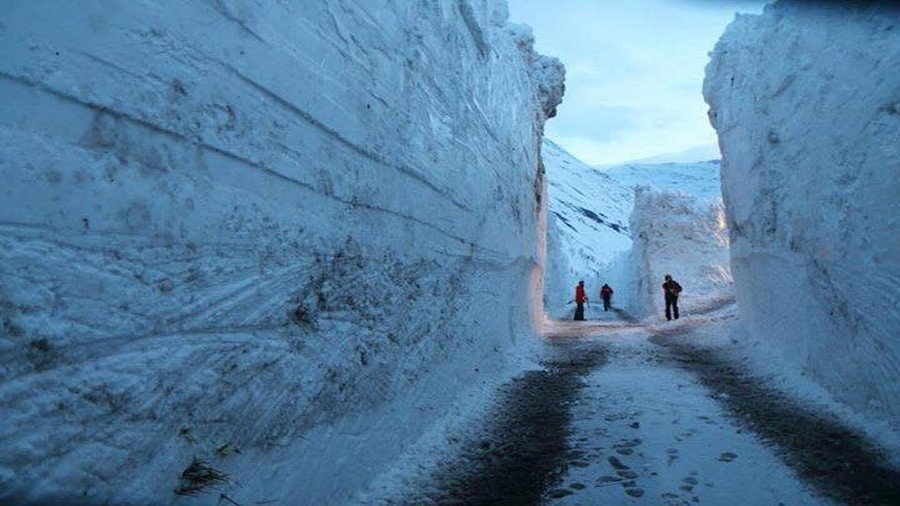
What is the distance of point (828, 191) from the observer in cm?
450

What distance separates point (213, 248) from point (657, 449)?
2872mm

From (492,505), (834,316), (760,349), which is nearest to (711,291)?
(760,349)

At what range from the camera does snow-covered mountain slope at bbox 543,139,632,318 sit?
2420 centimetres

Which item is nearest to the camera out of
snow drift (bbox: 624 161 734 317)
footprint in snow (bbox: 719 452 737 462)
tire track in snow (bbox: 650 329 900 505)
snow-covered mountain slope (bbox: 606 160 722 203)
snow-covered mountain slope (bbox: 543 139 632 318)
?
tire track in snow (bbox: 650 329 900 505)

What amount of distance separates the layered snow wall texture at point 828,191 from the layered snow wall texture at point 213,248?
2.85m

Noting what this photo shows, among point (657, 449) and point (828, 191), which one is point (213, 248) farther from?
point (828, 191)

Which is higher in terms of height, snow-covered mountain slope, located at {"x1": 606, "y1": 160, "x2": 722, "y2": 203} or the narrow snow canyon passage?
snow-covered mountain slope, located at {"x1": 606, "y1": 160, "x2": 722, "y2": 203}

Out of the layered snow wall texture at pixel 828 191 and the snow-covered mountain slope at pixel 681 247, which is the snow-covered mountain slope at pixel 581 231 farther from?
the layered snow wall texture at pixel 828 191

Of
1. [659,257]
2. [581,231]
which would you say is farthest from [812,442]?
[581,231]

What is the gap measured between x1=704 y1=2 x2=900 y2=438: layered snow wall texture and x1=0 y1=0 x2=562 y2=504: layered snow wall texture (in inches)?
112

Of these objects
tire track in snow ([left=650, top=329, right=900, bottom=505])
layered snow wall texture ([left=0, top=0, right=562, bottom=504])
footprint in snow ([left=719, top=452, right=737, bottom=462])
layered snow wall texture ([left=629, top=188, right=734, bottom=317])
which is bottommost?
footprint in snow ([left=719, top=452, right=737, bottom=462])

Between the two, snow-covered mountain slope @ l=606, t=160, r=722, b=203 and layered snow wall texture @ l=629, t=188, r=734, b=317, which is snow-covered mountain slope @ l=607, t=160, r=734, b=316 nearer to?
layered snow wall texture @ l=629, t=188, r=734, b=317

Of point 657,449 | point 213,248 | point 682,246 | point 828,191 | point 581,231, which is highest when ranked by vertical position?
point 581,231

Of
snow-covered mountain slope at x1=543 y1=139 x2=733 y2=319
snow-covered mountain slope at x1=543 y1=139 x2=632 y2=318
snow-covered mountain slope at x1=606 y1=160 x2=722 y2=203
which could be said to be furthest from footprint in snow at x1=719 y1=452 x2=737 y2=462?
snow-covered mountain slope at x1=606 y1=160 x2=722 y2=203
